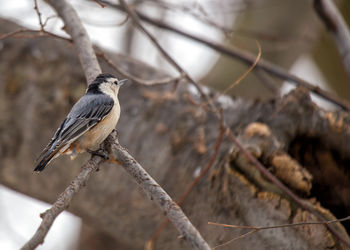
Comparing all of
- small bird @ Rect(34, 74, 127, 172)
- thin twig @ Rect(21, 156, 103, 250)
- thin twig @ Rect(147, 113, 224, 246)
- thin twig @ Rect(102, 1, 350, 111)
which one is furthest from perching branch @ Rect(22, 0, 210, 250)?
thin twig @ Rect(102, 1, 350, 111)

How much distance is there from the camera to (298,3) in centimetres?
428

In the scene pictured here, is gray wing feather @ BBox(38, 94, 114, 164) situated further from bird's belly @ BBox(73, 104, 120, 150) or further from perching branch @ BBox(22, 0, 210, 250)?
perching branch @ BBox(22, 0, 210, 250)

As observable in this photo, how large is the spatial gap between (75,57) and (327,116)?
1.56 m

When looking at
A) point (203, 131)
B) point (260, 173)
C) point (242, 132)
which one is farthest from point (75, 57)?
point (260, 173)

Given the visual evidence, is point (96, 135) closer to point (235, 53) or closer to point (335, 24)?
point (235, 53)

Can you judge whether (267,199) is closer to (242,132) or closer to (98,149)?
(242,132)

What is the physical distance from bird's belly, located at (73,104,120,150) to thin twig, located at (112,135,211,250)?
0.31m

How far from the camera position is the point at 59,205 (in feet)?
4.18

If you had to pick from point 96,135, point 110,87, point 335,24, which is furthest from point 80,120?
point 335,24

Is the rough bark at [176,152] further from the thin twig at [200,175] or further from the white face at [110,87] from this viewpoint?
the white face at [110,87]

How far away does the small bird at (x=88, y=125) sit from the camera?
6.18 ft

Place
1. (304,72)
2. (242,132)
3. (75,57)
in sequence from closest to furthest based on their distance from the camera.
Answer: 1. (242,132)
2. (75,57)
3. (304,72)

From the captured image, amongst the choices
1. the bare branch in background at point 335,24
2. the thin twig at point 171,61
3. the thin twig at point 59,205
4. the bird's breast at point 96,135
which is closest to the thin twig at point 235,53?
the bare branch in background at point 335,24

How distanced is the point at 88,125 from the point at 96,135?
0.09 meters
